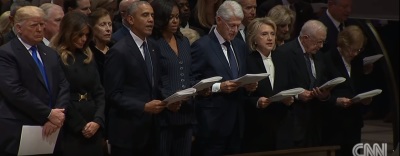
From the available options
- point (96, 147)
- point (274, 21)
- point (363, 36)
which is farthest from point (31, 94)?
point (363, 36)

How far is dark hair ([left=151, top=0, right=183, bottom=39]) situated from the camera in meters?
5.42

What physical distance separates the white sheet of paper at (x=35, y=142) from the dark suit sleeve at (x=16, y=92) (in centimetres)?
9

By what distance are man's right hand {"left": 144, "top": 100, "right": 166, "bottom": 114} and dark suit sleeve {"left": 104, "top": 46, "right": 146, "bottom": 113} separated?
35 mm

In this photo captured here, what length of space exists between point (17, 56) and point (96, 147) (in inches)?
32.5

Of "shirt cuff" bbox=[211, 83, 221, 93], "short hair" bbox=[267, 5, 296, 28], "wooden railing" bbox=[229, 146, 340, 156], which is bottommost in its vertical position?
"wooden railing" bbox=[229, 146, 340, 156]

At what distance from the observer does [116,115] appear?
529cm

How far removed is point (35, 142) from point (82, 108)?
0.48 meters

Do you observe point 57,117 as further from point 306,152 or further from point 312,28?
point 312,28

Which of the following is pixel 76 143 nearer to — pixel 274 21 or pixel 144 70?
pixel 144 70

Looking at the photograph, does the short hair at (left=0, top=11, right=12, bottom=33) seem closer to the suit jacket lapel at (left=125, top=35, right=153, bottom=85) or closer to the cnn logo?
the suit jacket lapel at (left=125, top=35, right=153, bottom=85)

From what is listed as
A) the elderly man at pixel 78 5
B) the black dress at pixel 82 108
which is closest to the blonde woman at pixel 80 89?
the black dress at pixel 82 108

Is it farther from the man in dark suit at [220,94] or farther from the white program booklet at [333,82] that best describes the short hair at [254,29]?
the white program booklet at [333,82]

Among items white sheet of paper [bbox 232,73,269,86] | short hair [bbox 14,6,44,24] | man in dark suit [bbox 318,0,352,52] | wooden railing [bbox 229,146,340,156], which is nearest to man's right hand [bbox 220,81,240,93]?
white sheet of paper [bbox 232,73,269,86]

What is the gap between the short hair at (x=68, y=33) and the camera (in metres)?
4.95
